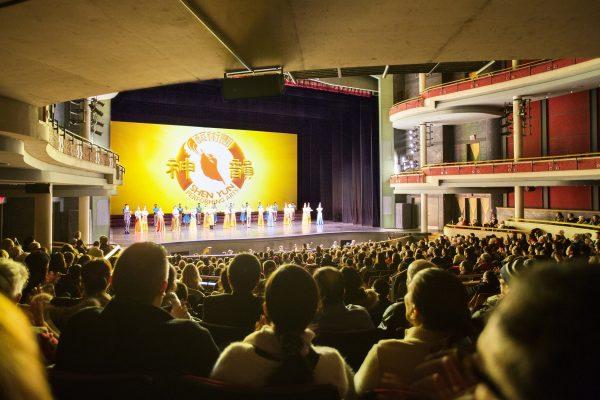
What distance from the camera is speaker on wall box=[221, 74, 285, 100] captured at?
3902mm

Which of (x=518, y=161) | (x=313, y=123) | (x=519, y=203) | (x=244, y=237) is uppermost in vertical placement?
(x=313, y=123)

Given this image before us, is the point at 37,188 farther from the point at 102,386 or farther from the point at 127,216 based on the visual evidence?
the point at 102,386

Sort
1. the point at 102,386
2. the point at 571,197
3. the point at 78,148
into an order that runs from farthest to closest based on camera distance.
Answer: the point at 571,197, the point at 78,148, the point at 102,386

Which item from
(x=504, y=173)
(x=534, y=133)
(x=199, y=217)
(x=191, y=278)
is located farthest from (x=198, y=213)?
(x=191, y=278)

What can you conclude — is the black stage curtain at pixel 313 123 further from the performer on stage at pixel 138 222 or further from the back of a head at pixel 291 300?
the back of a head at pixel 291 300

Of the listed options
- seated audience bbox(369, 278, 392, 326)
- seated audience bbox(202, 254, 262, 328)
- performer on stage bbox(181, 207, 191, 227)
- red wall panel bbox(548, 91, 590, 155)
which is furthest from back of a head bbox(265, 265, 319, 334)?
red wall panel bbox(548, 91, 590, 155)

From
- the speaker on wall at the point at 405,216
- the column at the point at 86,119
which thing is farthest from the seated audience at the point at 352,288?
the speaker on wall at the point at 405,216

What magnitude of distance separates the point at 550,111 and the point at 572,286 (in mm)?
20866

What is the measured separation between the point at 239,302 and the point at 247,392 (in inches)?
57.0

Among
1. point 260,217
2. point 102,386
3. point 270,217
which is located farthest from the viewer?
point 260,217

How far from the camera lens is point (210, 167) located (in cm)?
2170

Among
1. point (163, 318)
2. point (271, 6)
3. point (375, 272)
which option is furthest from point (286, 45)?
point (375, 272)

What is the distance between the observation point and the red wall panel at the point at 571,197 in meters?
16.8

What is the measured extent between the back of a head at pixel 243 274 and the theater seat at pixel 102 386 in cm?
129
